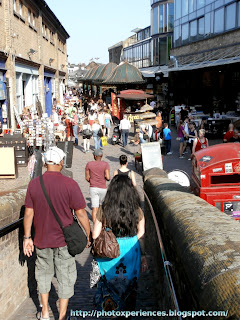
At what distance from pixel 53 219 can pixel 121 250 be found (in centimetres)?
73

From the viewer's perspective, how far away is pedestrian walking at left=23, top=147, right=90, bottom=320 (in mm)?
4141

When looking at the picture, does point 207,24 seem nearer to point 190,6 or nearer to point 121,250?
point 190,6

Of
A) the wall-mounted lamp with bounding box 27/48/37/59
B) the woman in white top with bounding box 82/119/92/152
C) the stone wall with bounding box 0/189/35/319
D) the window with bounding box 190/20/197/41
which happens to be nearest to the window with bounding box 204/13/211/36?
the window with bounding box 190/20/197/41

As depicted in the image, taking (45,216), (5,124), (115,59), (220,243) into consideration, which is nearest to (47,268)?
(45,216)

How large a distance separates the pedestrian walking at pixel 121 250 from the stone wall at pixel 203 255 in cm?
35

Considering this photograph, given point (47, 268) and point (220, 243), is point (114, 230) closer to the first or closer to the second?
point (47, 268)

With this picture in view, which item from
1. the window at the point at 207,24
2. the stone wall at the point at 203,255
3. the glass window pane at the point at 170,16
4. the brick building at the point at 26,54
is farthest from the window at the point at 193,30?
the stone wall at the point at 203,255

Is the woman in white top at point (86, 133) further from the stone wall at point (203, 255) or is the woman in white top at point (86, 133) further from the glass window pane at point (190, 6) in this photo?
the glass window pane at point (190, 6)

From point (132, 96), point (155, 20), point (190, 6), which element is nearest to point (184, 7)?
point (190, 6)

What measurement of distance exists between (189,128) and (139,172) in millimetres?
3284

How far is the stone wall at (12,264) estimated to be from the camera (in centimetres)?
458

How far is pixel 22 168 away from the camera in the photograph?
15016mm

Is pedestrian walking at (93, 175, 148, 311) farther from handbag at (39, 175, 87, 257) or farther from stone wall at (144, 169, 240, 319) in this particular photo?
stone wall at (144, 169, 240, 319)

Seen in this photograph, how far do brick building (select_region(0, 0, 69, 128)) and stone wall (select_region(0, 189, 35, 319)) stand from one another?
532 inches
